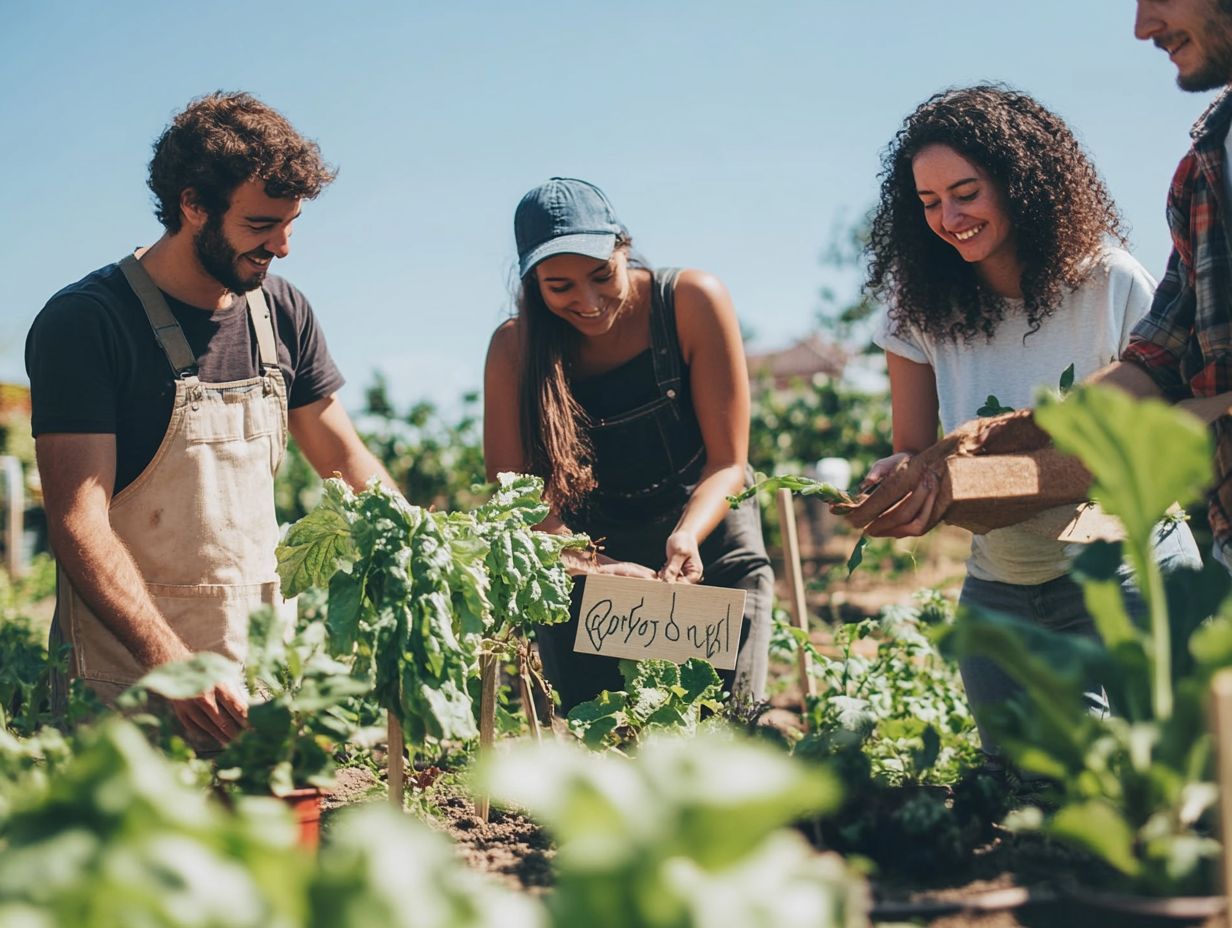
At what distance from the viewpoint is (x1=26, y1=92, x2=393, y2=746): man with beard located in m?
2.27

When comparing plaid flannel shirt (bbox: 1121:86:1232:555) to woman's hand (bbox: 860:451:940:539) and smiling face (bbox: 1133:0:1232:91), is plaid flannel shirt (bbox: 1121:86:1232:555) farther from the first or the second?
woman's hand (bbox: 860:451:940:539)

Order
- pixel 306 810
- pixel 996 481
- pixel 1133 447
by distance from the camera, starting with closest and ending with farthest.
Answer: pixel 1133 447 < pixel 306 810 < pixel 996 481

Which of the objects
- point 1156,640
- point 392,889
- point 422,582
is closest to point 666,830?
point 392,889

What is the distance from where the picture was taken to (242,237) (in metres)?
2.47

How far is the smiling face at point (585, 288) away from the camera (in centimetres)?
251

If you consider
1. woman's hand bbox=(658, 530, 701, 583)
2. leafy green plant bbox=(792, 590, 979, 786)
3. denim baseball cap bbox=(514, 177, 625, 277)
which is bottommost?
leafy green plant bbox=(792, 590, 979, 786)

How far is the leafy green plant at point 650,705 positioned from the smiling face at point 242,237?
128 centimetres

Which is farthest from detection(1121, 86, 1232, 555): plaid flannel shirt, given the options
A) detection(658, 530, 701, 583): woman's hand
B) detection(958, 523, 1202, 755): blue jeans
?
detection(658, 530, 701, 583): woman's hand

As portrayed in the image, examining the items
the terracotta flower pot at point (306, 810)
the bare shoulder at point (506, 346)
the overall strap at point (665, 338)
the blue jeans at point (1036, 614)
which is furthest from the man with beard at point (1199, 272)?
the terracotta flower pot at point (306, 810)

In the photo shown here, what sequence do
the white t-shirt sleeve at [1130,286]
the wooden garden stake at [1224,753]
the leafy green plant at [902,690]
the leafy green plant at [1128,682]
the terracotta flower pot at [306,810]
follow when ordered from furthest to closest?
the leafy green plant at [902,690] → the white t-shirt sleeve at [1130,286] → the terracotta flower pot at [306,810] → the leafy green plant at [1128,682] → the wooden garden stake at [1224,753]

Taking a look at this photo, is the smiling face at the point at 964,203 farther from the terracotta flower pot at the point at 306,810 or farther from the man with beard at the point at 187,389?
the terracotta flower pot at the point at 306,810

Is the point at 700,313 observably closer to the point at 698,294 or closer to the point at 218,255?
the point at 698,294

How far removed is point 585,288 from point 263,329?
2.59 feet

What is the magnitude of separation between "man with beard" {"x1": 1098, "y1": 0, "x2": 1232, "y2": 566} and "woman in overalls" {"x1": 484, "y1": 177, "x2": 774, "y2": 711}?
96cm
